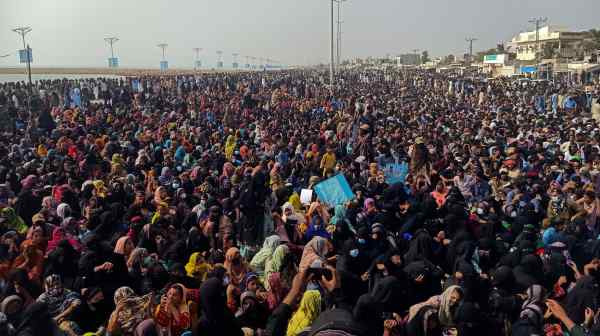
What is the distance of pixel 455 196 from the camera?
21.6ft

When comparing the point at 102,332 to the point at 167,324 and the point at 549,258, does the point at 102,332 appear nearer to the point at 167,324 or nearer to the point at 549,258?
the point at 167,324

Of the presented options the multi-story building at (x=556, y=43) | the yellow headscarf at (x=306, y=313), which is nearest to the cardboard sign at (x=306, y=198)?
the yellow headscarf at (x=306, y=313)

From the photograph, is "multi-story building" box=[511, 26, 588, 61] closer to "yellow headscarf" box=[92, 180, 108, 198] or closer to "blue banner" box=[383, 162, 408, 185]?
"blue banner" box=[383, 162, 408, 185]

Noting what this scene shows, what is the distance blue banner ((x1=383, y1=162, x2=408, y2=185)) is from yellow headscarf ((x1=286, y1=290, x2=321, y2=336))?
17.8 feet

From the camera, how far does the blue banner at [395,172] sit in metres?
8.93

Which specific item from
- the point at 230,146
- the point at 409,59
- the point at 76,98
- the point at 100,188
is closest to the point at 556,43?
the point at 409,59

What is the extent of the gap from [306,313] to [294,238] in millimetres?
2224

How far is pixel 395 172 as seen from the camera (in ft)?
30.0

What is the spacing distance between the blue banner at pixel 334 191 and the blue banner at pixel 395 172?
1862 mm

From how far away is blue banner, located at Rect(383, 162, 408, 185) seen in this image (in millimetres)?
8930

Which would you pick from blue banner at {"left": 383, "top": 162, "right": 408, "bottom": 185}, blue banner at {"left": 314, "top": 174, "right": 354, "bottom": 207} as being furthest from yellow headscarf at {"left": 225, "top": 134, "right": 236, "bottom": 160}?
blue banner at {"left": 314, "top": 174, "right": 354, "bottom": 207}

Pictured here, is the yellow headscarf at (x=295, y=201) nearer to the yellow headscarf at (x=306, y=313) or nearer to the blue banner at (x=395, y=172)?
the blue banner at (x=395, y=172)

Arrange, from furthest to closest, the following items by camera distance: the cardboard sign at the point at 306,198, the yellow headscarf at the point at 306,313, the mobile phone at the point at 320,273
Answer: the cardboard sign at the point at 306,198 < the mobile phone at the point at 320,273 < the yellow headscarf at the point at 306,313

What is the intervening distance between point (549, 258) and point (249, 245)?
354cm
